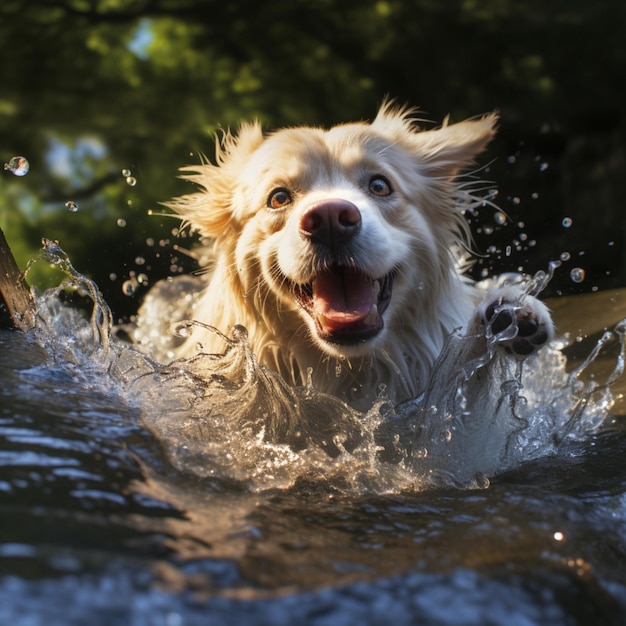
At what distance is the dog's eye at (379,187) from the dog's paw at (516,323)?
60cm

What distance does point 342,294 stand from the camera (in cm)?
273

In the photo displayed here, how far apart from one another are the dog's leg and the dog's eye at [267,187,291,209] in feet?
2.62

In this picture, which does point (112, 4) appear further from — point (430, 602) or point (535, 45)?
point (430, 602)

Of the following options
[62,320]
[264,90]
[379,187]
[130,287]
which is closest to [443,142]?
[379,187]

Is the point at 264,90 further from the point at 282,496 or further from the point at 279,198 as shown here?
the point at 282,496

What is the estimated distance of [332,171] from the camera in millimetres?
2916

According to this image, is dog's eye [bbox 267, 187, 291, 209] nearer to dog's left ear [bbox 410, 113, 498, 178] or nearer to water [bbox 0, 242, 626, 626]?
water [bbox 0, 242, 626, 626]

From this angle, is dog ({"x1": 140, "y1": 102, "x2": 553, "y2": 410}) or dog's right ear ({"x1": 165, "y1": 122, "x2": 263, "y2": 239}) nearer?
dog ({"x1": 140, "y1": 102, "x2": 553, "y2": 410})

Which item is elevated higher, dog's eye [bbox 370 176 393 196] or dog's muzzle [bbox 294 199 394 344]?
dog's eye [bbox 370 176 393 196]

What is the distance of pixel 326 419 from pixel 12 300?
135cm

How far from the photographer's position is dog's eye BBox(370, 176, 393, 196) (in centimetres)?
294

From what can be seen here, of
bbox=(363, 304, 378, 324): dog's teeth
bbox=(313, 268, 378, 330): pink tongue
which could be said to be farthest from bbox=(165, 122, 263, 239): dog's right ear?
bbox=(363, 304, 378, 324): dog's teeth

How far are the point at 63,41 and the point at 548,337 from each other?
21.8ft

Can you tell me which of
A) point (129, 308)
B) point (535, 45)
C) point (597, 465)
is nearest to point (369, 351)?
point (597, 465)
